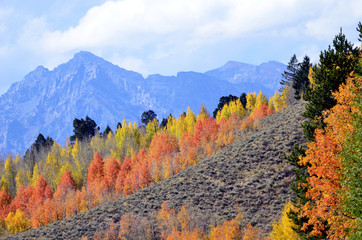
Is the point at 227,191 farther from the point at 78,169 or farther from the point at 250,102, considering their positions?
the point at 250,102

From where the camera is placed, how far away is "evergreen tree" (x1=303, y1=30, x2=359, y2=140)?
18.1 m

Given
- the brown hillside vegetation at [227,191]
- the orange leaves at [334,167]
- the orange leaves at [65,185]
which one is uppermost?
the orange leaves at [65,185]

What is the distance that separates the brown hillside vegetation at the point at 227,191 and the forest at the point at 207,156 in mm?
2721

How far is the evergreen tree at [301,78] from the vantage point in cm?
8900

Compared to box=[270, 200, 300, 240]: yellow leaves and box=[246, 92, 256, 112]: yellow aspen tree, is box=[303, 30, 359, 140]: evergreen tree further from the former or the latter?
box=[246, 92, 256, 112]: yellow aspen tree

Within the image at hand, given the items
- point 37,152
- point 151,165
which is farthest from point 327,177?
point 37,152

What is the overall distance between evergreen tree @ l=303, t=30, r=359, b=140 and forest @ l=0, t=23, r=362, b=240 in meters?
0.06

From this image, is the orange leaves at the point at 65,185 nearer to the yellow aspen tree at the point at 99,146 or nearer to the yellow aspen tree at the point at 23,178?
the yellow aspen tree at the point at 99,146

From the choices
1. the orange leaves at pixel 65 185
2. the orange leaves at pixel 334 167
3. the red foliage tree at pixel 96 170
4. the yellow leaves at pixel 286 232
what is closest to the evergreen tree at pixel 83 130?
the orange leaves at pixel 65 185

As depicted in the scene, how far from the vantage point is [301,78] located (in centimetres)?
8862

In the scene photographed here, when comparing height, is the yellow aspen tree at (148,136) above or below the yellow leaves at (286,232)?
above

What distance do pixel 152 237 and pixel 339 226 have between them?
36357mm

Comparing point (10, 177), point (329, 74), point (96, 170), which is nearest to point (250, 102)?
point (96, 170)

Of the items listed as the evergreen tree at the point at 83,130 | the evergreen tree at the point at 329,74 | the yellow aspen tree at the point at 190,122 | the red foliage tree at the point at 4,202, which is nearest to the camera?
the evergreen tree at the point at 329,74
